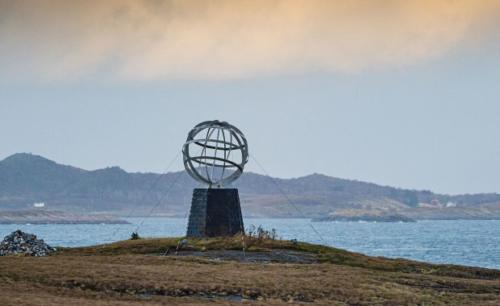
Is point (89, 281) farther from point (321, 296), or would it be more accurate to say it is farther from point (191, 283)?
point (321, 296)

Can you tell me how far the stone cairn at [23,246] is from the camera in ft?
153

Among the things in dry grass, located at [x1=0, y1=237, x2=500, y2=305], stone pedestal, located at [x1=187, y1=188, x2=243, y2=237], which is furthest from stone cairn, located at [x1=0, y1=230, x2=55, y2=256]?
stone pedestal, located at [x1=187, y1=188, x2=243, y2=237]

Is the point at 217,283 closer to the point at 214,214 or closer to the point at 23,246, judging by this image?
the point at 23,246

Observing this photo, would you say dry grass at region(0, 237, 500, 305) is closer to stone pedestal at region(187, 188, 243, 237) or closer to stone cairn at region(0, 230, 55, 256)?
stone cairn at region(0, 230, 55, 256)

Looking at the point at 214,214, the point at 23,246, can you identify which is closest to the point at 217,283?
the point at 23,246

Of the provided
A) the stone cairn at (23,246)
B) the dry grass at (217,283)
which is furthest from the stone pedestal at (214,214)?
the stone cairn at (23,246)

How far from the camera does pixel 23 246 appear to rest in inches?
1871

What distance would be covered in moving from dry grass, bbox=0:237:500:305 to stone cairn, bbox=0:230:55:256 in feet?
13.9

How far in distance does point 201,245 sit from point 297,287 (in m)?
15.2

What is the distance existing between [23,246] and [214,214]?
11704 mm

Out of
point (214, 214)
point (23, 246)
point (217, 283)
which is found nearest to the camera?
point (217, 283)

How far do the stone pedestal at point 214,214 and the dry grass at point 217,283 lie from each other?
684 centimetres

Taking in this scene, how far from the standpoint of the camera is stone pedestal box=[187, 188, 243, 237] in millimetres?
53125

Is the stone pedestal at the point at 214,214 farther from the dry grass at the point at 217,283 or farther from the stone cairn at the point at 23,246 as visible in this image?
the stone cairn at the point at 23,246
